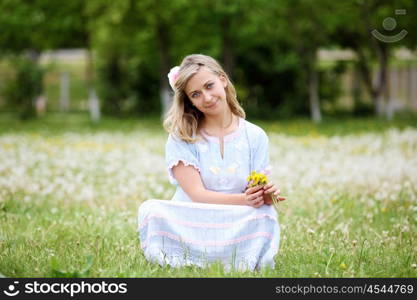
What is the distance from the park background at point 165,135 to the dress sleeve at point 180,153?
30.9 inches

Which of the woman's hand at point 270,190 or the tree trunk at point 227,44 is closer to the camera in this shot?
the woman's hand at point 270,190

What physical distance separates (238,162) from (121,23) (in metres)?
20.3

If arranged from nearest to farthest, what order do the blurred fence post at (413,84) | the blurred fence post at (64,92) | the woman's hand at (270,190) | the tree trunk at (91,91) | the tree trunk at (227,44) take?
the woman's hand at (270,190) < the tree trunk at (227,44) < the tree trunk at (91,91) < the blurred fence post at (413,84) < the blurred fence post at (64,92)

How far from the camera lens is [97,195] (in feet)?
26.6

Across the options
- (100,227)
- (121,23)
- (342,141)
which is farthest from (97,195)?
(121,23)

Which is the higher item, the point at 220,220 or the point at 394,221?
the point at 220,220

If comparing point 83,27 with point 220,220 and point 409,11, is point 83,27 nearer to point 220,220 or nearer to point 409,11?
point 409,11

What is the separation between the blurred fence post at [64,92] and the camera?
1403 inches

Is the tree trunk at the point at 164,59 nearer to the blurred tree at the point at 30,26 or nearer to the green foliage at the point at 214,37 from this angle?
the green foliage at the point at 214,37

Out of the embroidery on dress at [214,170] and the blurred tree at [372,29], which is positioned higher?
the blurred tree at [372,29]

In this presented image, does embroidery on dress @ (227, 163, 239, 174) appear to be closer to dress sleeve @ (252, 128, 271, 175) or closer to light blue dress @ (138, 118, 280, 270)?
light blue dress @ (138, 118, 280, 270)

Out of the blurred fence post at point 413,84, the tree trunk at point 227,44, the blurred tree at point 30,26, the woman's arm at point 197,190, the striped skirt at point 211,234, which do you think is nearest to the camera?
the striped skirt at point 211,234

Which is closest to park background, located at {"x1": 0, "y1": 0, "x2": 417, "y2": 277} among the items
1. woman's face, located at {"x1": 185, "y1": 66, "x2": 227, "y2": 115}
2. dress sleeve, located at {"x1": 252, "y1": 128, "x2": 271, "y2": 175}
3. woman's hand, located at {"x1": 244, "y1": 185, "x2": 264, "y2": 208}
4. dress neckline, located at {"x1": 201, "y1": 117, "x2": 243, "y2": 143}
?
woman's hand, located at {"x1": 244, "y1": 185, "x2": 264, "y2": 208}

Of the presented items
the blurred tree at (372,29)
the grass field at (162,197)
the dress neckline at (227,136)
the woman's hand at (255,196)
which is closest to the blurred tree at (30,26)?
the blurred tree at (372,29)
